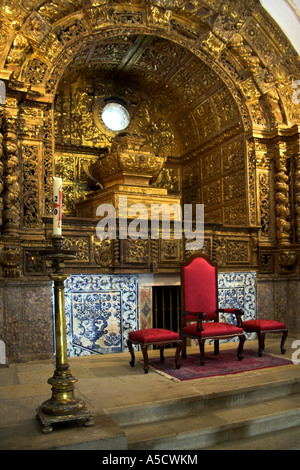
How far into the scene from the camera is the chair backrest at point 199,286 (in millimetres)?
5270

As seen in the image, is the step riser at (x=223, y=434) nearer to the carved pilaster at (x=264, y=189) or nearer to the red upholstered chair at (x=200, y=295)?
the red upholstered chair at (x=200, y=295)

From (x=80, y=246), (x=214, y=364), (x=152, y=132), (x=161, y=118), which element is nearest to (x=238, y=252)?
(x=214, y=364)

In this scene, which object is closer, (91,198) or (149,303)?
(149,303)

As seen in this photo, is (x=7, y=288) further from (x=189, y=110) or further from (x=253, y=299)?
(x=189, y=110)

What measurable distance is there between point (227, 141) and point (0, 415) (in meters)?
5.83

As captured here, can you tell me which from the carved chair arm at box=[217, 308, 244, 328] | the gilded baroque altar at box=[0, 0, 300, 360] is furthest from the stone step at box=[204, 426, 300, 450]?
the gilded baroque altar at box=[0, 0, 300, 360]

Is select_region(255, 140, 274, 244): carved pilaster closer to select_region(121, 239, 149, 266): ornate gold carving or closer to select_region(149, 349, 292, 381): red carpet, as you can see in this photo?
select_region(121, 239, 149, 266): ornate gold carving

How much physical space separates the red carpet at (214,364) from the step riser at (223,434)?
0.96m

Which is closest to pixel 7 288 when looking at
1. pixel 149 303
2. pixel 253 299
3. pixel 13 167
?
pixel 13 167

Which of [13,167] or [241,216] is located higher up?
[13,167]

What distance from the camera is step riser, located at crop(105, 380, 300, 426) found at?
11.1 feet

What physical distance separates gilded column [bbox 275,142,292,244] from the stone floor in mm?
2157

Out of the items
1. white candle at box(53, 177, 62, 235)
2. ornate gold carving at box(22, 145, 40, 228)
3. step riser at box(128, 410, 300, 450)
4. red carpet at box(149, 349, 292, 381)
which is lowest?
step riser at box(128, 410, 300, 450)

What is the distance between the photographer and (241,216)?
285 inches
